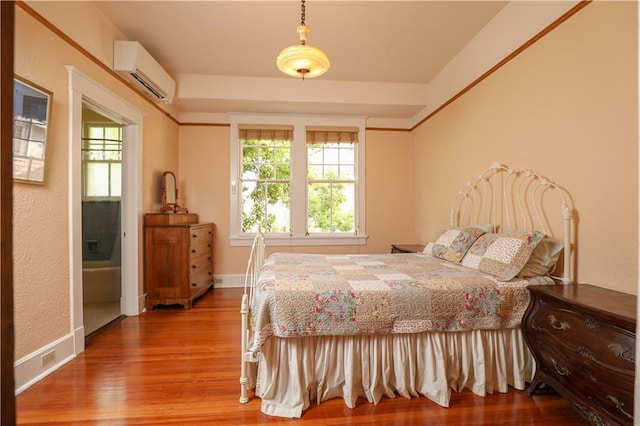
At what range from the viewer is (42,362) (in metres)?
1.98

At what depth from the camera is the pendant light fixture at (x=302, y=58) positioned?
195 cm

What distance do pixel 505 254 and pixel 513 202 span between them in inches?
29.3

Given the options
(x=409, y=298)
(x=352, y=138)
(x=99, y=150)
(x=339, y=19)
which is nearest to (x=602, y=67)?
(x=409, y=298)

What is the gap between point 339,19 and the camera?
2678 millimetres

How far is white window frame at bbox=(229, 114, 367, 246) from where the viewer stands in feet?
14.3

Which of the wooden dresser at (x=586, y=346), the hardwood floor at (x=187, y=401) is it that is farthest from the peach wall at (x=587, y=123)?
the hardwood floor at (x=187, y=401)

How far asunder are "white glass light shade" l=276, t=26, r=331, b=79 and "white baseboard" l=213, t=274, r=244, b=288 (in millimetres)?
3158

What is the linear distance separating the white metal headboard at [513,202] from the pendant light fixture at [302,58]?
177cm

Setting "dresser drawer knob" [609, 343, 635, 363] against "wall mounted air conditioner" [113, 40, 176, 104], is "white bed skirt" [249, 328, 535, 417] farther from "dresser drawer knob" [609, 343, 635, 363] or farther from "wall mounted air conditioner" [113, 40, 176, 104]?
"wall mounted air conditioner" [113, 40, 176, 104]

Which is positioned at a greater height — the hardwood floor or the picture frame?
the picture frame

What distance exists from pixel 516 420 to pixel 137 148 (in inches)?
153

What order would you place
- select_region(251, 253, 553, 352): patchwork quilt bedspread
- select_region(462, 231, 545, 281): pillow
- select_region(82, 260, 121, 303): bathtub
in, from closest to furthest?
1. select_region(251, 253, 553, 352): patchwork quilt bedspread
2. select_region(462, 231, 545, 281): pillow
3. select_region(82, 260, 121, 303): bathtub

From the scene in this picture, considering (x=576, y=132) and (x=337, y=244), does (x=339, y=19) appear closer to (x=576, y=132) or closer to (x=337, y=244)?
(x=576, y=132)

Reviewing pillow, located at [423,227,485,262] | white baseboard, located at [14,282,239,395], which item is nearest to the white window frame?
pillow, located at [423,227,485,262]
